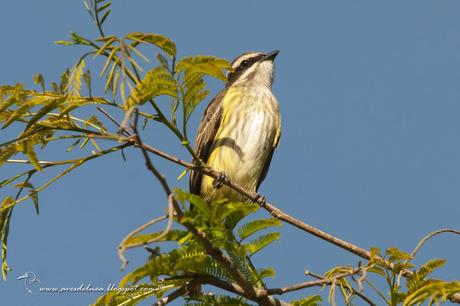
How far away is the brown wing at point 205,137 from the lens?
24.0ft

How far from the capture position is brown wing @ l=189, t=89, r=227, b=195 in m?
7.31

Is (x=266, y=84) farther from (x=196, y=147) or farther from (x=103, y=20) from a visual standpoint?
(x=103, y=20)

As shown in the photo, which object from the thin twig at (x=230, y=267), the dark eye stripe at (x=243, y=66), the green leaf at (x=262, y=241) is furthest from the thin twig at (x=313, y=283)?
the dark eye stripe at (x=243, y=66)

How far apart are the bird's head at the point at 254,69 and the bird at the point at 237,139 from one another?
13.3 inches

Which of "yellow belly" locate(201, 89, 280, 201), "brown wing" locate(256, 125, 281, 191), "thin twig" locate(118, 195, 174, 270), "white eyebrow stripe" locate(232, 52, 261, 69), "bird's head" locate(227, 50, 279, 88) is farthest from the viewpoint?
"white eyebrow stripe" locate(232, 52, 261, 69)

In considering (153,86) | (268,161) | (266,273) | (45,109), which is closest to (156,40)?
(153,86)

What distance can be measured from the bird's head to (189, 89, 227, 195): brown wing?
0.83 m

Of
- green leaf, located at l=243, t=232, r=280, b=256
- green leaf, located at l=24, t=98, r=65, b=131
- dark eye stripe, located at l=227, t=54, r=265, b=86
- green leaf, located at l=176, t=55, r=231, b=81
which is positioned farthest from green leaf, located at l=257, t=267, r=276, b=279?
dark eye stripe, located at l=227, t=54, r=265, b=86

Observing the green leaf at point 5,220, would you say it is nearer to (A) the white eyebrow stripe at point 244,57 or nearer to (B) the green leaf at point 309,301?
(B) the green leaf at point 309,301

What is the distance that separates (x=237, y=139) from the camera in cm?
741

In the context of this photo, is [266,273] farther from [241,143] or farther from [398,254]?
[241,143]

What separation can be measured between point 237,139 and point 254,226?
3768 millimetres

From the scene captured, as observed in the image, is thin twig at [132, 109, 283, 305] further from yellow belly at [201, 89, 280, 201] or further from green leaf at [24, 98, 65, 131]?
yellow belly at [201, 89, 280, 201]

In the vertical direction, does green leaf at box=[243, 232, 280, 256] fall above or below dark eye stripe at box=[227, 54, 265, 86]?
below
